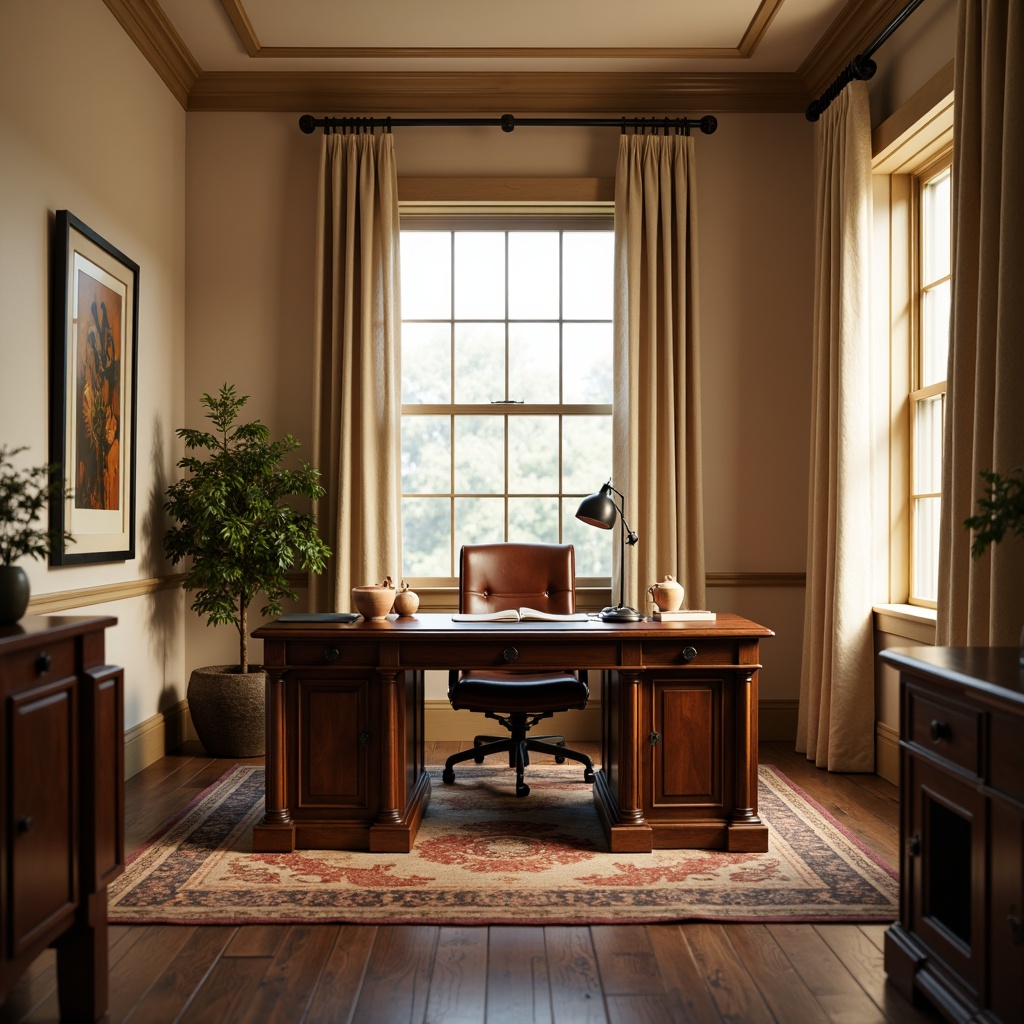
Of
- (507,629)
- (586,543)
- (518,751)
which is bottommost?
(518,751)

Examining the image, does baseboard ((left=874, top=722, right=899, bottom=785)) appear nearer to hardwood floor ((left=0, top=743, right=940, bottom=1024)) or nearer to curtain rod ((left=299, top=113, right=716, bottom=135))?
hardwood floor ((left=0, top=743, right=940, bottom=1024))

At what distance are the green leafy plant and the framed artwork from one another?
0.30 m

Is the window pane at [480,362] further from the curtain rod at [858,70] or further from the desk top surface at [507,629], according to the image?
the desk top surface at [507,629]

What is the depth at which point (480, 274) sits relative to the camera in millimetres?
5215

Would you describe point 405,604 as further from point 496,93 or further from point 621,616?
point 496,93

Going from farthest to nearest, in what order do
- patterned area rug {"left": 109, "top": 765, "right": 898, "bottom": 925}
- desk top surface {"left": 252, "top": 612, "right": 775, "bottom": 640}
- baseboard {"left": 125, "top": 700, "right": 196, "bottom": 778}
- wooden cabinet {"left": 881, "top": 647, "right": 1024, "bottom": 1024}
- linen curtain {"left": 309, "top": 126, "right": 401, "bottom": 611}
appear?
linen curtain {"left": 309, "top": 126, "right": 401, "bottom": 611} → baseboard {"left": 125, "top": 700, "right": 196, "bottom": 778} → desk top surface {"left": 252, "top": 612, "right": 775, "bottom": 640} → patterned area rug {"left": 109, "top": 765, "right": 898, "bottom": 925} → wooden cabinet {"left": 881, "top": 647, "right": 1024, "bottom": 1024}

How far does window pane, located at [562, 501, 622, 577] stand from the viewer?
516cm

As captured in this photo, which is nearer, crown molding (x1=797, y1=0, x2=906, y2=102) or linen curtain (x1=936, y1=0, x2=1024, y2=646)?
linen curtain (x1=936, y1=0, x2=1024, y2=646)

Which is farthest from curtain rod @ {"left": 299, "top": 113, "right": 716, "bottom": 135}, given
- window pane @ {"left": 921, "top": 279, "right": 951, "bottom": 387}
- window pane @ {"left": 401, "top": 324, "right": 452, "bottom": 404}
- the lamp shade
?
the lamp shade

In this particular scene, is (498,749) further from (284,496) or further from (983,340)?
(983,340)

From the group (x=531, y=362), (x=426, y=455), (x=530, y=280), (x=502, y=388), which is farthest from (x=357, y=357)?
(x=530, y=280)

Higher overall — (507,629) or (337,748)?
(507,629)

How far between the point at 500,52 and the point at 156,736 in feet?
12.0

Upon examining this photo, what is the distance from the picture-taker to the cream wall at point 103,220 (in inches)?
128
